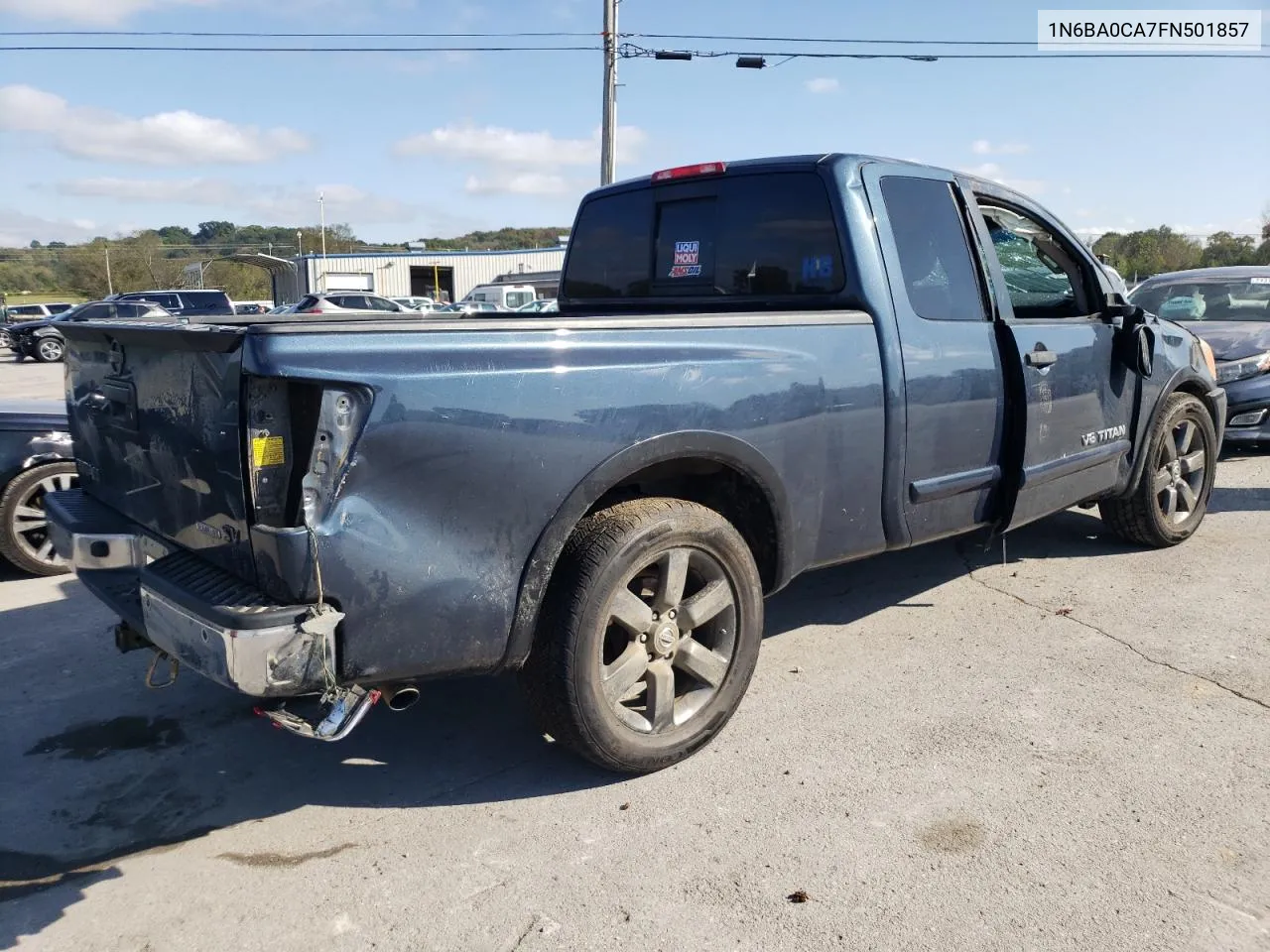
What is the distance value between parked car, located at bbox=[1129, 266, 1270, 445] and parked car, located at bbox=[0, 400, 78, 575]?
7.76 metres

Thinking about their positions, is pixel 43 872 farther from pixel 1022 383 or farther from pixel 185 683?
pixel 1022 383

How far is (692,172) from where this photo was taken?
432 centimetres

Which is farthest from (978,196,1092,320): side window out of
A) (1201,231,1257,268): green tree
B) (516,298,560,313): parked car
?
(1201,231,1257,268): green tree

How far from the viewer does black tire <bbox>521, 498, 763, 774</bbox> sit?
286cm

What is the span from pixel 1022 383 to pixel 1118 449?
1.20 m

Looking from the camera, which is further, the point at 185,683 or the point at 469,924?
the point at 185,683

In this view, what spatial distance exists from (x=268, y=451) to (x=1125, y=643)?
3691 millimetres

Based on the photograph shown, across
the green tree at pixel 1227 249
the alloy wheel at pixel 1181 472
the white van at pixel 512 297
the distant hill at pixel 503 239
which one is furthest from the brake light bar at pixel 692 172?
the distant hill at pixel 503 239

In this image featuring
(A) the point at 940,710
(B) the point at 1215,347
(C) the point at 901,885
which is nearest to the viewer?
(C) the point at 901,885

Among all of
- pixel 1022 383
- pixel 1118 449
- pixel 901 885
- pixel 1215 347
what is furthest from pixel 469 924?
pixel 1215 347

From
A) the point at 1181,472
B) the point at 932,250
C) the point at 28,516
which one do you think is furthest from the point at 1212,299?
the point at 28,516

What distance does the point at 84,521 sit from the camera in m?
3.13

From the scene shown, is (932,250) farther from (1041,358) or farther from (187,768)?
(187,768)

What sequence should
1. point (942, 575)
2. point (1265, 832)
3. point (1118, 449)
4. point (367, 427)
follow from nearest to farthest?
point (367, 427) → point (1265, 832) → point (1118, 449) → point (942, 575)
